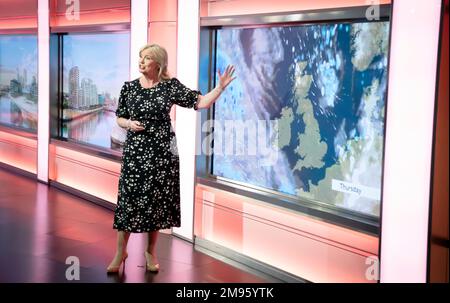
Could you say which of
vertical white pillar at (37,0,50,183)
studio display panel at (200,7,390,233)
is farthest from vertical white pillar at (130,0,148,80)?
vertical white pillar at (37,0,50,183)

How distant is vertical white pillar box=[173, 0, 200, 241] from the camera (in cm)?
515

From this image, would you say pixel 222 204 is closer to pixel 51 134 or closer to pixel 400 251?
pixel 400 251

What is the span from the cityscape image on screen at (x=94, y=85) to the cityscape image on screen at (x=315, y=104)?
6.46 feet

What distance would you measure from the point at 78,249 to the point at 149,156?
4.21 ft

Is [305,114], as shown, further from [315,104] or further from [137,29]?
[137,29]

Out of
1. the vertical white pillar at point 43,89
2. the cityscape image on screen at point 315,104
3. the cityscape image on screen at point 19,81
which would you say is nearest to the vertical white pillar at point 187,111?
the cityscape image on screen at point 315,104

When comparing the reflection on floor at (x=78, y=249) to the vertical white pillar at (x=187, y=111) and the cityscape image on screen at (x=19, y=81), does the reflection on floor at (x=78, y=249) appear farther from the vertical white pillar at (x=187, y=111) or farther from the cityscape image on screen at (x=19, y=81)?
the cityscape image on screen at (x=19, y=81)

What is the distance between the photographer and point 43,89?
7.98m

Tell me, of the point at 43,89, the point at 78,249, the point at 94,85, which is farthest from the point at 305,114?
the point at 43,89

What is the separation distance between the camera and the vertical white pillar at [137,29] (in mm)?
5859

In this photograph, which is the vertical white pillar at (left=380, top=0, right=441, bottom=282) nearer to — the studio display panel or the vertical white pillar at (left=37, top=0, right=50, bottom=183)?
the studio display panel
